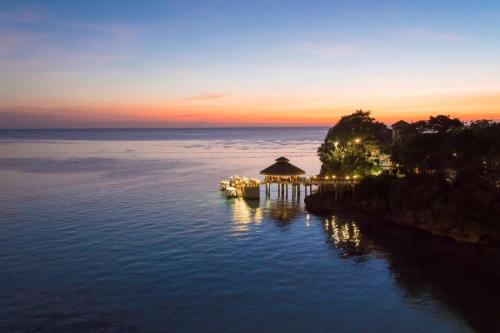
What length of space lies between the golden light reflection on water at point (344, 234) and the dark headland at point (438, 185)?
10.6 ft

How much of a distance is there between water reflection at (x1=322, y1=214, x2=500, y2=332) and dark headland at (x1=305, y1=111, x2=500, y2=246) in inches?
50.2

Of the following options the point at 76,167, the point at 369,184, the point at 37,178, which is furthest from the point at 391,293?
the point at 76,167

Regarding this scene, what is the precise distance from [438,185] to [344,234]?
321 inches

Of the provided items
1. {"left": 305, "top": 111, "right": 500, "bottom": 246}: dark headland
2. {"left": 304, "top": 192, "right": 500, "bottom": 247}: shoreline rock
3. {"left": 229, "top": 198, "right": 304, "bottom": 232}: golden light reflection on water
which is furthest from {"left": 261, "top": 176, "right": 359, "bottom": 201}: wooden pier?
{"left": 229, "top": 198, "right": 304, "bottom": 232}: golden light reflection on water

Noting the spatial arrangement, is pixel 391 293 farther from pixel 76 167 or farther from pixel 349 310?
pixel 76 167

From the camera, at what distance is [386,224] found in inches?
1409

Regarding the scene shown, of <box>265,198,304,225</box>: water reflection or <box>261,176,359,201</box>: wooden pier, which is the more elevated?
<box>261,176,359,201</box>: wooden pier

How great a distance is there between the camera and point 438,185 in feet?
111

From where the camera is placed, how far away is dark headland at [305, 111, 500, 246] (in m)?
30.6

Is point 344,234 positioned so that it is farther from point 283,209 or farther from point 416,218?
point 283,209

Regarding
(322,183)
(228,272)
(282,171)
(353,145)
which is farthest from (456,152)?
(228,272)

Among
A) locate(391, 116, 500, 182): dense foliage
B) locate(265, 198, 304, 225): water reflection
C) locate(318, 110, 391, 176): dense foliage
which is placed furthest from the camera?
locate(318, 110, 391, 176): dense foliage

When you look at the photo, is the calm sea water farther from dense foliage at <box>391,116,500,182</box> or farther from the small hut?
dense foliage at <box>391,116,500,182</box>

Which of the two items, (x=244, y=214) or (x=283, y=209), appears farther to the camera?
(x=283, y=209)
